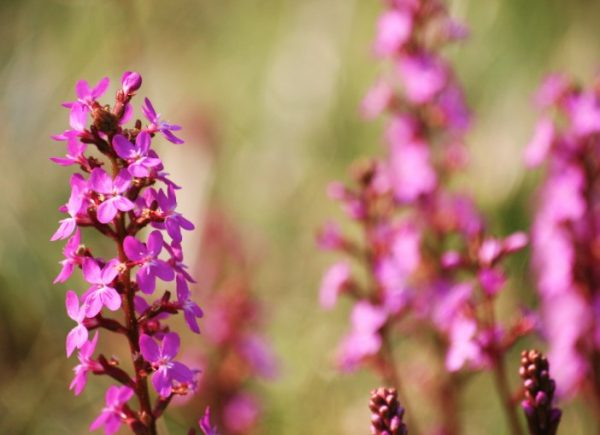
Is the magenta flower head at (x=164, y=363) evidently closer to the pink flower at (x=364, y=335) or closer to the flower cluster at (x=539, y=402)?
the flower cluster at (x=539, y=402)

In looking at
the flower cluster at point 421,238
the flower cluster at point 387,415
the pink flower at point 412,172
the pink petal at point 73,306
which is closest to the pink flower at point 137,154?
the pink petal at point 73,306

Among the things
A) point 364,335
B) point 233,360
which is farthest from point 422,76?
point 233,360

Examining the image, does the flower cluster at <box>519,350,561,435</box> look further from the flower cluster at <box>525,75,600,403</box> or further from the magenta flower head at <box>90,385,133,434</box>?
the flower cluster at <box>525,75,600,403</box>

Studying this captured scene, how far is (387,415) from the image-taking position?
1.51 m

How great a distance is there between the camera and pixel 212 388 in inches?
119

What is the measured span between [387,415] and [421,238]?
1.18 metres

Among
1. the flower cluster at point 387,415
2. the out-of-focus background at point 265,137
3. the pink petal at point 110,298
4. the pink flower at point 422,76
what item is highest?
the out-of-focus background at point 265,137

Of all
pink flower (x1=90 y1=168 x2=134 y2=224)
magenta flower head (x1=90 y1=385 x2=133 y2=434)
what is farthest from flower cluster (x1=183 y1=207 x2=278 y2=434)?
pink flower (x1=90 y1=168 x2=134 y2=224)

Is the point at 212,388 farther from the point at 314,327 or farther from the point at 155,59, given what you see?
the point at 155,59

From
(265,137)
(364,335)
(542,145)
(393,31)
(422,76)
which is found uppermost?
(265,137)

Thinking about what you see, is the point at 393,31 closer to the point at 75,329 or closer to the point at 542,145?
the point at 542,145

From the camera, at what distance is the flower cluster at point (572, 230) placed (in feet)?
8.07

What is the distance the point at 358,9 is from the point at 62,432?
4.14m

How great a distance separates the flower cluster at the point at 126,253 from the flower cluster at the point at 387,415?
0.29 m
